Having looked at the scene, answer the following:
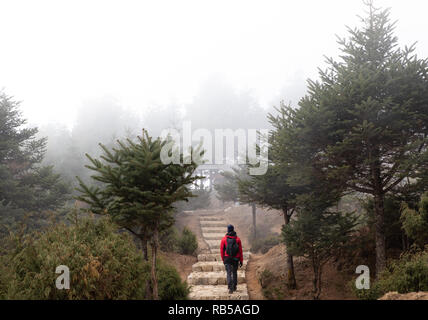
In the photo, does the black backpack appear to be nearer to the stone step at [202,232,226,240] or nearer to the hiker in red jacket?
the hiker in red jacket

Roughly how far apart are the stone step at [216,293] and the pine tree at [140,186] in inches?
118

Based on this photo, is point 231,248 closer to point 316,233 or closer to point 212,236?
point 316,233

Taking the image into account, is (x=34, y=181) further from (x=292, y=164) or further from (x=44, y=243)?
(x=292, y=164)

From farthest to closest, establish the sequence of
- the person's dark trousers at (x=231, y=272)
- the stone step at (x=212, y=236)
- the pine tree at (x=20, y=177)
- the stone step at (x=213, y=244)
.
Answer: the stone step at (x=212, y=236)
the stone step at (x=213, y=244)
the pine tree at (x=20, y=177)
the person's dark trousers at (x=231, y=272)

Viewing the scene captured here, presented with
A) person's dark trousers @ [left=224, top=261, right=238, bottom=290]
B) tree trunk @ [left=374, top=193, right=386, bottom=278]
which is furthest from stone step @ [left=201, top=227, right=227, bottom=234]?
tree trunk @ [left=374, top=193, right=386, bottom=278]

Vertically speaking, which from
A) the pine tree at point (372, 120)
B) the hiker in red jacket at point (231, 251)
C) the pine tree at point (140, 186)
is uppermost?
the pine tree at point (372, 120)

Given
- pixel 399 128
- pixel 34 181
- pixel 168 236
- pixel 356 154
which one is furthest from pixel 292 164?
pixel 34 181

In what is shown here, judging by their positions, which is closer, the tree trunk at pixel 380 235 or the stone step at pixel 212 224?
the tree trunk at pixel 380 235

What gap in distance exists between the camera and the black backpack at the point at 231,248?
934 cm

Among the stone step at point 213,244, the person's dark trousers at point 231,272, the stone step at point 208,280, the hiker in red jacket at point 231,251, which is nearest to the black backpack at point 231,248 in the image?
the hiker in red jacket at point 231,251

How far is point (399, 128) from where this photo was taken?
844 cm

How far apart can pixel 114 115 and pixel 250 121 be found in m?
25.5

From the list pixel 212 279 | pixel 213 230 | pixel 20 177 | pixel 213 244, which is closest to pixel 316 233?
pixel 212 279

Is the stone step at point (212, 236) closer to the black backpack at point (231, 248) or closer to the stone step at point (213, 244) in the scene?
the stone step at point (213, 244)
